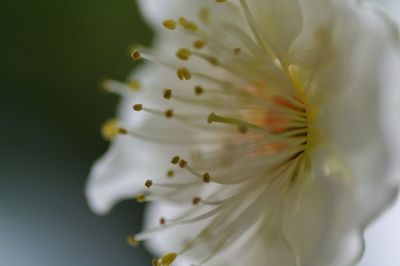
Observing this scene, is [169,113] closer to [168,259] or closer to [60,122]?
[168,259]

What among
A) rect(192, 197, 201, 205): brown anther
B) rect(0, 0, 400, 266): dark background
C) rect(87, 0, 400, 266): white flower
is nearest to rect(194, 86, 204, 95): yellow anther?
rect(87, 0, 400, 266): white flower

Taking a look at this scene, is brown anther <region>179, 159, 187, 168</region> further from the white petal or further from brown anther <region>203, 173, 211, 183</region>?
the white petal

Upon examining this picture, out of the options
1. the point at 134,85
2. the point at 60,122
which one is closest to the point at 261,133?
the point at 134,85

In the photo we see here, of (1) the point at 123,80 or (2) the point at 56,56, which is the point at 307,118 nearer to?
(1) the point at 123,80

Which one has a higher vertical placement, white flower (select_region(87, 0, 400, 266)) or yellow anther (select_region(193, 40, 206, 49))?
yellow anther (select_region(193, 40, 206, 49))

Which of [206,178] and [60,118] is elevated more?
[60,118]

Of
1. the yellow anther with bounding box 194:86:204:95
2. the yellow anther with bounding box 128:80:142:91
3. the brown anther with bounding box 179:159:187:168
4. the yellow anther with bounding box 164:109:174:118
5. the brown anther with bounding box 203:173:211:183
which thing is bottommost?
the brown anther with bounding box 203:173:211:183

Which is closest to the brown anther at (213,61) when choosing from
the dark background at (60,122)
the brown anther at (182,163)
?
the brown anther at (182,163)
